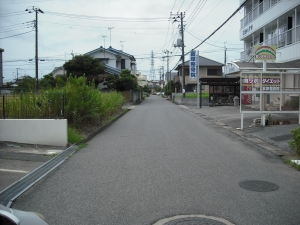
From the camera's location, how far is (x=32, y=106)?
11.4 metres

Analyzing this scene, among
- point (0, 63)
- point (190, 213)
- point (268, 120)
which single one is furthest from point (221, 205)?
point (0, 63)

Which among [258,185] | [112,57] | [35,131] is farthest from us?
[112,57]

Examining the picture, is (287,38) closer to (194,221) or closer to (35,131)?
(35,131)

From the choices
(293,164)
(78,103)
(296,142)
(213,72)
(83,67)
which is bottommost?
(293,164)

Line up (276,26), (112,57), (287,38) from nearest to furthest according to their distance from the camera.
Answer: (287,38), (276,26), (112,57)

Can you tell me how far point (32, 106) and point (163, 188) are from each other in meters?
7.43

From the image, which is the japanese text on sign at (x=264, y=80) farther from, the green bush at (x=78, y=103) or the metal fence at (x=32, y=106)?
the metal fence at (x=32, y=106)

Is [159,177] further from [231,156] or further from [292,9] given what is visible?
[292,9]

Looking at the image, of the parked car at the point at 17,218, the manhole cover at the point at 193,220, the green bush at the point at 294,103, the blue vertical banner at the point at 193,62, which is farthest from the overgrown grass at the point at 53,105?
the blue vertical banner at the point at 193,62

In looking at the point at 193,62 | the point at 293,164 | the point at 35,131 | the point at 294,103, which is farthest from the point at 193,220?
the point at 193,62

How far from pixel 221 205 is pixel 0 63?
41.4 metres

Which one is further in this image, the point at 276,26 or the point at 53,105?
the point at 276,26

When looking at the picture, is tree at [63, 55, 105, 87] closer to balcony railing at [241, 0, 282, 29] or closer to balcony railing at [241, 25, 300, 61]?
balcony railing at [241, 0, 282, 29]

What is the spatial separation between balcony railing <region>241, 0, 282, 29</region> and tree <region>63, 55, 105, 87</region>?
18.1m
